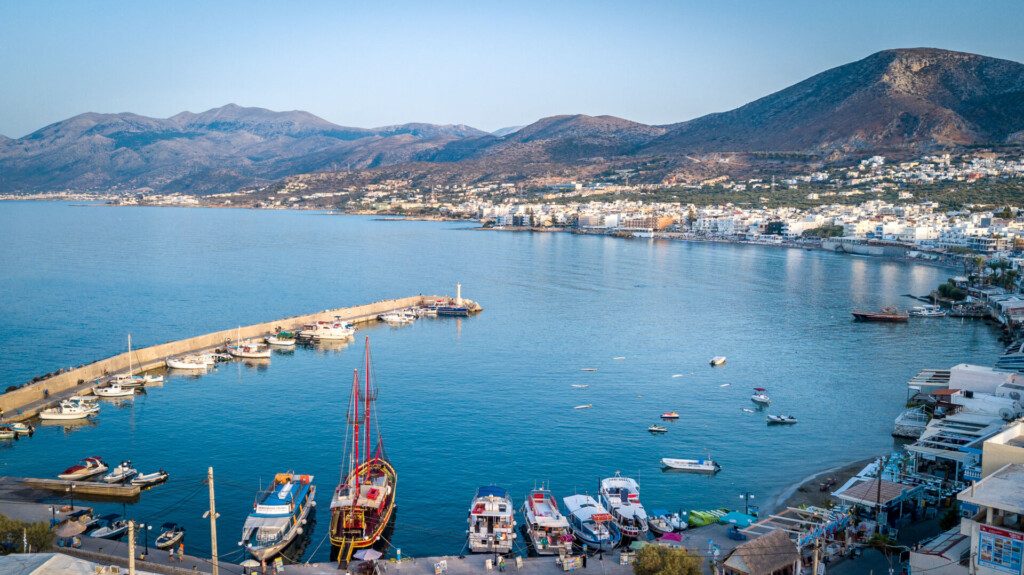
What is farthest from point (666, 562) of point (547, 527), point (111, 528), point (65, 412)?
point (65, 412)

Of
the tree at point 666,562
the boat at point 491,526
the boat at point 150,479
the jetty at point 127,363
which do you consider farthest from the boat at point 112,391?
the tree at point 666,562

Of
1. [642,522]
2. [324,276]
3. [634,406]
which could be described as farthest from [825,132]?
[642,522]

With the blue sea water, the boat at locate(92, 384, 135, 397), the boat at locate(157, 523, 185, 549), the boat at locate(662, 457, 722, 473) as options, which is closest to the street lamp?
the blue sea water

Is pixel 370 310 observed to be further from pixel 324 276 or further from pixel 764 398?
pixel 764 398

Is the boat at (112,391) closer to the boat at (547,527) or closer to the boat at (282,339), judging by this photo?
the boat at (282,339)

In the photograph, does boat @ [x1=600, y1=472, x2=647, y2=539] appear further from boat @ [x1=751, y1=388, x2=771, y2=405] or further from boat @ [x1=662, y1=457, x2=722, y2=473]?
boat @ [x1=751, y1=388, x2=771, y2=405]

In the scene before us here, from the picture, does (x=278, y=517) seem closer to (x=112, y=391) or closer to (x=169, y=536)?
(x=169, y=536)
